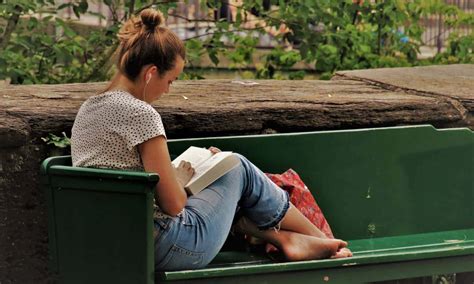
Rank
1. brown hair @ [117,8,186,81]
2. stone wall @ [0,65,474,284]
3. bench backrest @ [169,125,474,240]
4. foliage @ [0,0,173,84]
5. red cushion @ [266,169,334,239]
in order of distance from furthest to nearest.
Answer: foliage @ [0,0,173,84]
bench backrest @ [169,125,474,240]
red cushion @ [266,169,334,239]
stone wall @ [0,65,474,284]
brown hair @ [117,8,186,81]

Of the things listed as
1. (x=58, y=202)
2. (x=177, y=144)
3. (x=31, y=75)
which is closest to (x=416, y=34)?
(x=31, y=75)

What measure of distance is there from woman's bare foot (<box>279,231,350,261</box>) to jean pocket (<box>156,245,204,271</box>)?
0.47m

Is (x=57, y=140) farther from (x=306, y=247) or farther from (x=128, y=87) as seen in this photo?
(x=306, y=247)

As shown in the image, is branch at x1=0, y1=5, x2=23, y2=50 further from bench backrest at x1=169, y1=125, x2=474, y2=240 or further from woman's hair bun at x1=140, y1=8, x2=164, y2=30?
woman's hair bun at x1=140, y1=8, x2=164, y2=30

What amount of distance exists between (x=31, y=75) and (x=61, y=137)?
2.87m

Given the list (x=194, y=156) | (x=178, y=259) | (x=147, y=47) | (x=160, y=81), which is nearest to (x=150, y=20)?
(x=147, y=47)

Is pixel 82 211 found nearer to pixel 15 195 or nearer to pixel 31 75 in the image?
pixel 15 195

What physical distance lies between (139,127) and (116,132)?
0.29ft

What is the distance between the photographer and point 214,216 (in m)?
3.96

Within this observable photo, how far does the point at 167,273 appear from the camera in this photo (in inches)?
146

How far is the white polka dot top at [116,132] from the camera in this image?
3.79 metres

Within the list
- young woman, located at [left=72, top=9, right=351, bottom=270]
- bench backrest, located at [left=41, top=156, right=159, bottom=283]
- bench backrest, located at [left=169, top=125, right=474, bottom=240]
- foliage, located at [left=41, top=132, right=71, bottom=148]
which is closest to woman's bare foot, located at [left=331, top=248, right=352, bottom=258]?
young woman, located at [left=72, top=9, right=351, bottom=270]

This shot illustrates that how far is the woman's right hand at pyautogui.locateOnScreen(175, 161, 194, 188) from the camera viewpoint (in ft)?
13.0

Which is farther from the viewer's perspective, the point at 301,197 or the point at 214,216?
the point at 301,197
